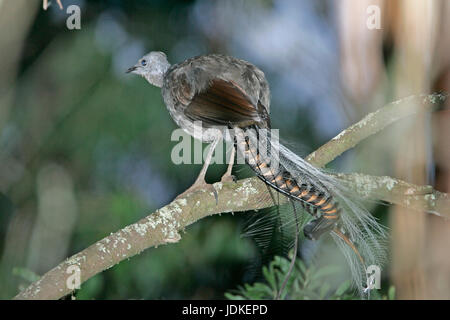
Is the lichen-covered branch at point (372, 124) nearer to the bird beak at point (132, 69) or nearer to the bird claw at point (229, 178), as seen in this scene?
the bird claw at point (229, 178)

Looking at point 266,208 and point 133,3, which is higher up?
point 133,3

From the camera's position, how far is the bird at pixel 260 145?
42.1 inches

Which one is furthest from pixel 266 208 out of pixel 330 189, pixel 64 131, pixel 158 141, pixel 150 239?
pixel 64 131

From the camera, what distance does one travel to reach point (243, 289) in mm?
1438

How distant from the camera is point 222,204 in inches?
48.8

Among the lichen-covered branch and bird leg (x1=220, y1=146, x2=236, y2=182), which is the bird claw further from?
the lichen-covered branch

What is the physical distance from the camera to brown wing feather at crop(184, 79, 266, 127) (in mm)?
1073

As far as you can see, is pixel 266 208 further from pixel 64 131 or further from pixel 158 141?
pixel 64 131

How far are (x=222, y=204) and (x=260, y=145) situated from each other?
0.23 metres

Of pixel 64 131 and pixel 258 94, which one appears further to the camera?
pixel 64 131

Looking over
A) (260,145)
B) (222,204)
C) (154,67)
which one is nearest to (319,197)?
(260,145)

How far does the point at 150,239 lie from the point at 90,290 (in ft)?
1.35

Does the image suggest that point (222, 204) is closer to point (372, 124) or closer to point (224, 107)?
point (224, 107)

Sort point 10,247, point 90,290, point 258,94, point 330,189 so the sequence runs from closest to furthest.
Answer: point 330,189 → point 258,94 → point 90,290 → point 10,247
